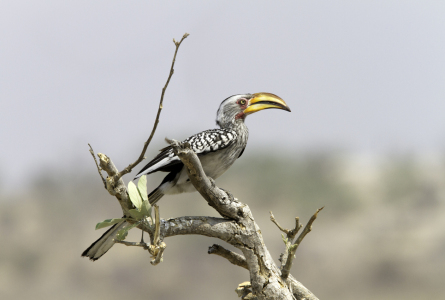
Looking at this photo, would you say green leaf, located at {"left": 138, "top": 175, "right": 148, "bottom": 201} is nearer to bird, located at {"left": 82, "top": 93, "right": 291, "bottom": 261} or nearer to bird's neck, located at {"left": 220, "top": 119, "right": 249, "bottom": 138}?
bird, located at {"left": 82, "top": 93, "right": 291, "bottom": 261}

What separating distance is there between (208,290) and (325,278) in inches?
164

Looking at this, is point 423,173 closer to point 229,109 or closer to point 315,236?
point 315,236

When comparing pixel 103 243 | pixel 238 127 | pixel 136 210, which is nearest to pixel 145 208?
pixel 136 210

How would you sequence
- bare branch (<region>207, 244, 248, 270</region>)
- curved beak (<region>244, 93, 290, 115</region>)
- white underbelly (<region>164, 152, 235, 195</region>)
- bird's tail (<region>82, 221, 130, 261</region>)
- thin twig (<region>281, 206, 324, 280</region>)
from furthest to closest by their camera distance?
curved beak (<region>244, 93, 290, 115</region>) → white underbelly (<region>164, 152, 235, 195</region>) → bare branch (<region>207, 244, 248, 270</region>) → bird's tail (<region>82, 221, 130, 261</region>) → thin twig (<region>281, 206, 324, 280</region>)

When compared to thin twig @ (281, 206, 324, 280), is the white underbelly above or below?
above

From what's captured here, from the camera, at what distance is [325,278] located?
14781 mm

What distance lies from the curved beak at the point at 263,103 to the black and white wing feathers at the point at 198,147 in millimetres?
380

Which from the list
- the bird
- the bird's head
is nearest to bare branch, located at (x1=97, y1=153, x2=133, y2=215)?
the bird

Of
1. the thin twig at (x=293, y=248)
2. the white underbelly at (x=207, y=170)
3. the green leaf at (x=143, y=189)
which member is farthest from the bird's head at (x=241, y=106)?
the green leaf at (x=143, y=189)

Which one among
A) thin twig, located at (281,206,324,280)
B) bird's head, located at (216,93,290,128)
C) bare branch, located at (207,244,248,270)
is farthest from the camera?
bird's head, located at (216,93,290,128)

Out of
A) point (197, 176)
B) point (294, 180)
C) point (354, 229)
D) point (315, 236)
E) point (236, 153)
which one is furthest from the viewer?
point (294, 180)

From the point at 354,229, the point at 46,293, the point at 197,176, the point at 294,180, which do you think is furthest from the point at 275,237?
the point at 197,176

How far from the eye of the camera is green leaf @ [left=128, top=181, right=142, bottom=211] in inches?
92.7

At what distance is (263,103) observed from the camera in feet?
13.6
